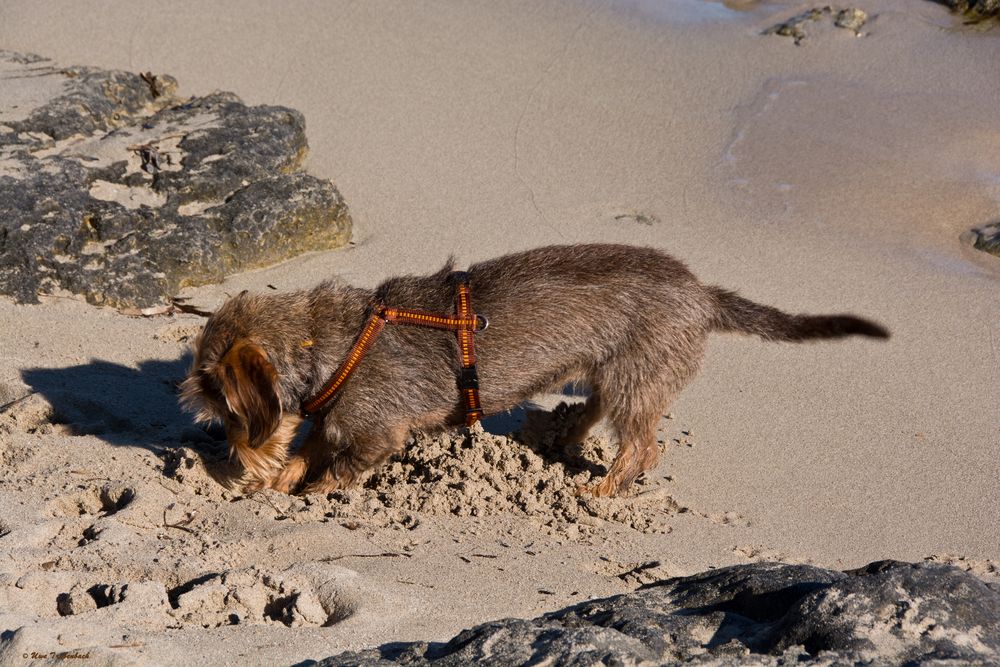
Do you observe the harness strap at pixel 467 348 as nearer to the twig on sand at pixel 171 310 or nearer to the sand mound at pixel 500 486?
the sand mound at pixel 500 486

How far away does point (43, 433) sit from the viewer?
15.6ft

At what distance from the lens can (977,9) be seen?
11227mm

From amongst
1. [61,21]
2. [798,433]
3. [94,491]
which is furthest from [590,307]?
[61,21]

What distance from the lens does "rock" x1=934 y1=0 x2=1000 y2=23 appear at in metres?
11.2

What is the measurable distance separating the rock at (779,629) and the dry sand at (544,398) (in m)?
0.55

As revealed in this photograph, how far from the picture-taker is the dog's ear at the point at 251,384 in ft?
14.8

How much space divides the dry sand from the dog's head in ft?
0.93

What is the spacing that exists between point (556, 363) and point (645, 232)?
2.76 metres

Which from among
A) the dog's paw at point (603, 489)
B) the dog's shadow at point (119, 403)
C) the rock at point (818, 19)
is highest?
the rock at point (818, 19)

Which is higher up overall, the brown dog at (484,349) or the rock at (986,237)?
the rock at (986,237)

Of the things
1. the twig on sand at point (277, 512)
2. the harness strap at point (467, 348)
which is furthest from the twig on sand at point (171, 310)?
the harness strap at point (467, 348)

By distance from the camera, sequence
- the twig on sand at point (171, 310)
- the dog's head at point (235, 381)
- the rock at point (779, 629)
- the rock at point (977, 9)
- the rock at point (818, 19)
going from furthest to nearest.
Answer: the rock at point (977, 9), the rock at point (818, 19), the twig on sand at point (171, 310), the dog's head at point (235, 381), the rock at point (779, 629)

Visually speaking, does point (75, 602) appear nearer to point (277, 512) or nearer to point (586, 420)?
point (277, 512)

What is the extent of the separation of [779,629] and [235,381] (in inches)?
102
